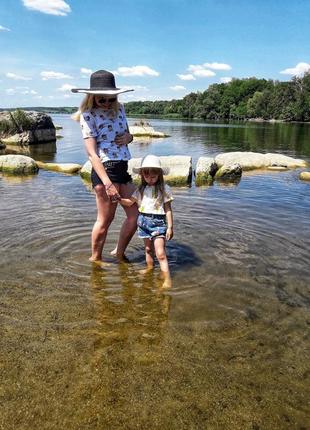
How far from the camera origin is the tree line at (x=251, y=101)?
11612 centimetres

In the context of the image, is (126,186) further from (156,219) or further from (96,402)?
(96,402)

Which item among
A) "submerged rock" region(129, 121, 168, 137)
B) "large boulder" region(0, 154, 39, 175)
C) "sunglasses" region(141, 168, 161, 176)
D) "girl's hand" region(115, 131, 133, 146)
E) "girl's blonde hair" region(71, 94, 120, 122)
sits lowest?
"submerged rock" region(129, 121, 168, 137)

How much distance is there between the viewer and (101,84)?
17.7ft

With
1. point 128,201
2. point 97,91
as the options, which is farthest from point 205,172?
point 97,91

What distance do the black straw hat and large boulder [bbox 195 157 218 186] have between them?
32.0 feet

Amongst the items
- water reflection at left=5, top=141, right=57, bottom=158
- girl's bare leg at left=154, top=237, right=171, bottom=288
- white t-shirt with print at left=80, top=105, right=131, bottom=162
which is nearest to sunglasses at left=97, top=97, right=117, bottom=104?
white t-shirt with print at left=80, top=105, right=131, bottom=162

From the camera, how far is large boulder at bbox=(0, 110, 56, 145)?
3303 centimetres

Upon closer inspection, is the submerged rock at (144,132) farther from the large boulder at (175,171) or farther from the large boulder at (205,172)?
the large boulder at (205,172)

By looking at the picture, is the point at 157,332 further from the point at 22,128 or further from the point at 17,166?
the point at 22,128

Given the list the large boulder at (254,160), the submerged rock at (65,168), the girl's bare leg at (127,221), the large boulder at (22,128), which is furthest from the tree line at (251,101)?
the girl's bare leg at (127,221)

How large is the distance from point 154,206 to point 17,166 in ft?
39.7

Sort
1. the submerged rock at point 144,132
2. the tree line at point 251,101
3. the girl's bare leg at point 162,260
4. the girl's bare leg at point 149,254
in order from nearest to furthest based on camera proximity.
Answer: the girl's bare leg at point 162,260, the girl's bare leg at point 149,254, the submerged rock at point 144,132, the tree line at point 251,101

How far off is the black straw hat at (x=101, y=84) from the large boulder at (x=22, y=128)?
29381 mm

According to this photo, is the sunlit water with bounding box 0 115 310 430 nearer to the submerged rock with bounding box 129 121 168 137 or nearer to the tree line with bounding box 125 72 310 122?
the submerged rock with bounding box 129 121 168 137
